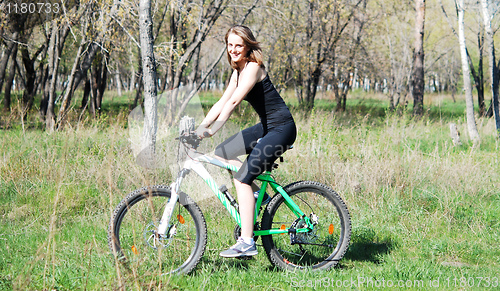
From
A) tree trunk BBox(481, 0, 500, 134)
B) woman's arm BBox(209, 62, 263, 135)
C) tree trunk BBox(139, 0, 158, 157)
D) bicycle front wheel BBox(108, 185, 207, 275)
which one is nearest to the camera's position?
woman's arm BBox(209, 62, 263, 135)

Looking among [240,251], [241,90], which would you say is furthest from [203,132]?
[240,251]

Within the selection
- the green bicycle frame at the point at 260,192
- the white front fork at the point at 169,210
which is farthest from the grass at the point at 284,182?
the green bicycle frame at the point at 260,192

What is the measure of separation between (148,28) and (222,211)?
2776 millimetres

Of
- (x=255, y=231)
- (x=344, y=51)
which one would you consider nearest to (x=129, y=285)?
(x=255, y=231)

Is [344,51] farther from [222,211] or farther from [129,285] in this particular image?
[129,285]

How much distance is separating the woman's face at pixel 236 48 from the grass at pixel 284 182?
1116 millimetres

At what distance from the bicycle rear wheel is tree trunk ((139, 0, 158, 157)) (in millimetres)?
2615

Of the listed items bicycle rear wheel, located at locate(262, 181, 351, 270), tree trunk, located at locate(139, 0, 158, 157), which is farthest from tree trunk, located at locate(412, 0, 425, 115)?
bicycle rear wheel, located at locate(262, 181, 351, 270)

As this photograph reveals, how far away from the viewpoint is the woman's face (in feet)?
11.1

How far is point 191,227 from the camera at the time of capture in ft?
11.6

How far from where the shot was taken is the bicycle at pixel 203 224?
3.46 metres

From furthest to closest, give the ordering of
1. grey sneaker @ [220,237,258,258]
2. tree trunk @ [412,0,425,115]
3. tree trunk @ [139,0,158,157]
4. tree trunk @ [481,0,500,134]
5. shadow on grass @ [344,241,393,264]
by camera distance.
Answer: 1. tree trunk @ [412,0,425,115]
2. tree trunk @ [481,0,500,134]
3. tree trunk @ [139,0,158,157]
4. shadow on grass @ [344,241,393,264]
5. grey sneaker @ [220,237,258,258]

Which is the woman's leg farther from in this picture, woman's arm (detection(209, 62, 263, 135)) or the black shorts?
woman's arm (detection(209, 62, 263, 135))

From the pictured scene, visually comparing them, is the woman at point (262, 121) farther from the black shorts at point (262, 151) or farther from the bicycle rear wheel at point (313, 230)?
the bicycle rear wheel at point (313, 230)
